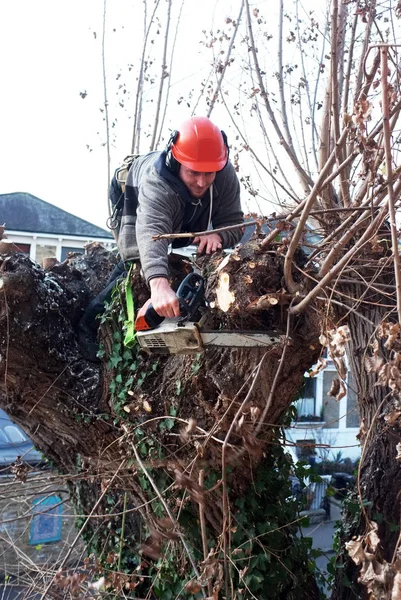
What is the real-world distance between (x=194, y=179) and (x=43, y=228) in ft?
50.8

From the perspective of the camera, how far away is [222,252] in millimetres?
3459

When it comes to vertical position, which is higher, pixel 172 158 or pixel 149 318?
pixel 172 158

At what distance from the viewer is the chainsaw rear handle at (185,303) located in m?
A: 3.13

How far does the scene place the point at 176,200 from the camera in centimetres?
350

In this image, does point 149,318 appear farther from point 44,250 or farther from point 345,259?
point 44,250

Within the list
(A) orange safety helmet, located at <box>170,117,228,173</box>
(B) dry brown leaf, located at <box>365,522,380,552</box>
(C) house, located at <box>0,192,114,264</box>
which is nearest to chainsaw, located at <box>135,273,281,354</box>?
(A) orange safety helmet, located at <box>170,117,228,173</box>

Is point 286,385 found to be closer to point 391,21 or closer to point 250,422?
point 250,422

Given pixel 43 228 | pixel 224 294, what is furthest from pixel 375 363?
pixel 43 228

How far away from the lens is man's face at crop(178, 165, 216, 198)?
3.50m

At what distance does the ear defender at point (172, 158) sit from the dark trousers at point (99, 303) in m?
0.88

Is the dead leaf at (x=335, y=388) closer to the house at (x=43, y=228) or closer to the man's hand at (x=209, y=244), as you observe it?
the man's hand at (x=209, y=244)

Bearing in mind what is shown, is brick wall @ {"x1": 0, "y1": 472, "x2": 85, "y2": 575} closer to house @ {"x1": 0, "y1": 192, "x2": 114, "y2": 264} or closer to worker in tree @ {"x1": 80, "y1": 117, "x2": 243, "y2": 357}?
worker in tree @ {"x1": 80, "y1": 117, "x2": 243, "y2": 357}

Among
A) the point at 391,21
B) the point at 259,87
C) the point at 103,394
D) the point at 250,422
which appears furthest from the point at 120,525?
the point at 391,21

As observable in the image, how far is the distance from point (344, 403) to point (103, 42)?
17.1m
